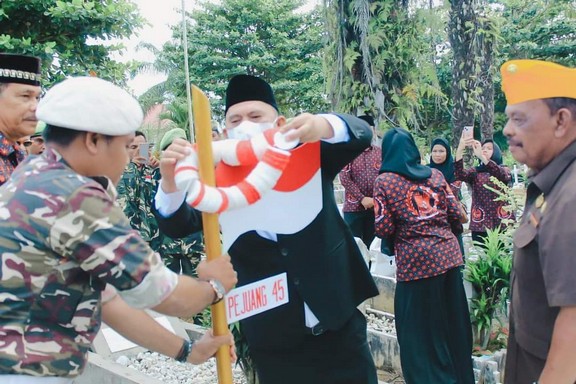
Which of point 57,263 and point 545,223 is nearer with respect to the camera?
point 57,263

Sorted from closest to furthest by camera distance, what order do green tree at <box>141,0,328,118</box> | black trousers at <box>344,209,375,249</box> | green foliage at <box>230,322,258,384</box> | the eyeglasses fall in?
green foliage at <box>230,322,258,384</box> → the eyeglasses → black trousers at <box>344,209,375,249</box> → green tree at <box>141,0,328,118</box>

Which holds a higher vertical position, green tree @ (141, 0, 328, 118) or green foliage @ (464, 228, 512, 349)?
green tree @ (141, 0, 328, 118)

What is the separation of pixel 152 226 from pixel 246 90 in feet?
11.5

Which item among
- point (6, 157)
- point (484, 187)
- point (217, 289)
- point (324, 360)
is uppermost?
point (6, 157)

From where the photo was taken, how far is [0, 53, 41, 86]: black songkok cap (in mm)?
2768

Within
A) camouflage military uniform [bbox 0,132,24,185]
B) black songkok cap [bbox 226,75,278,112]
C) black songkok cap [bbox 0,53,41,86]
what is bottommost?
camouflage military uniform [bbox 0,132,24,185]

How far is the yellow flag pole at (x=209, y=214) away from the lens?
1.69 meters

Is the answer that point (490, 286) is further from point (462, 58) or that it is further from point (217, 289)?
point (462, 58)

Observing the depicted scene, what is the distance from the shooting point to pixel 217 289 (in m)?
1.64

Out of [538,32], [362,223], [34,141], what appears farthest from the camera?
[538,32]

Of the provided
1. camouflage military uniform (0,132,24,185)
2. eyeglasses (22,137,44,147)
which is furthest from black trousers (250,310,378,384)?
eyeglasses (22,137,44,147)

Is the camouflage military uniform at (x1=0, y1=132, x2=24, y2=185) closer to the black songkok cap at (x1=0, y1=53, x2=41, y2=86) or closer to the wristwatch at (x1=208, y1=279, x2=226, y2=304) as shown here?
the black songkok cap at (x1=0, y1=53, x2=41, y2=86)

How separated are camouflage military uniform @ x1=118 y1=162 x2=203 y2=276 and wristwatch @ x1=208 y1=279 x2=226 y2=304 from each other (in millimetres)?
3568

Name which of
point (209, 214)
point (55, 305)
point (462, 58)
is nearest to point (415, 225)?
point (209, 214)
